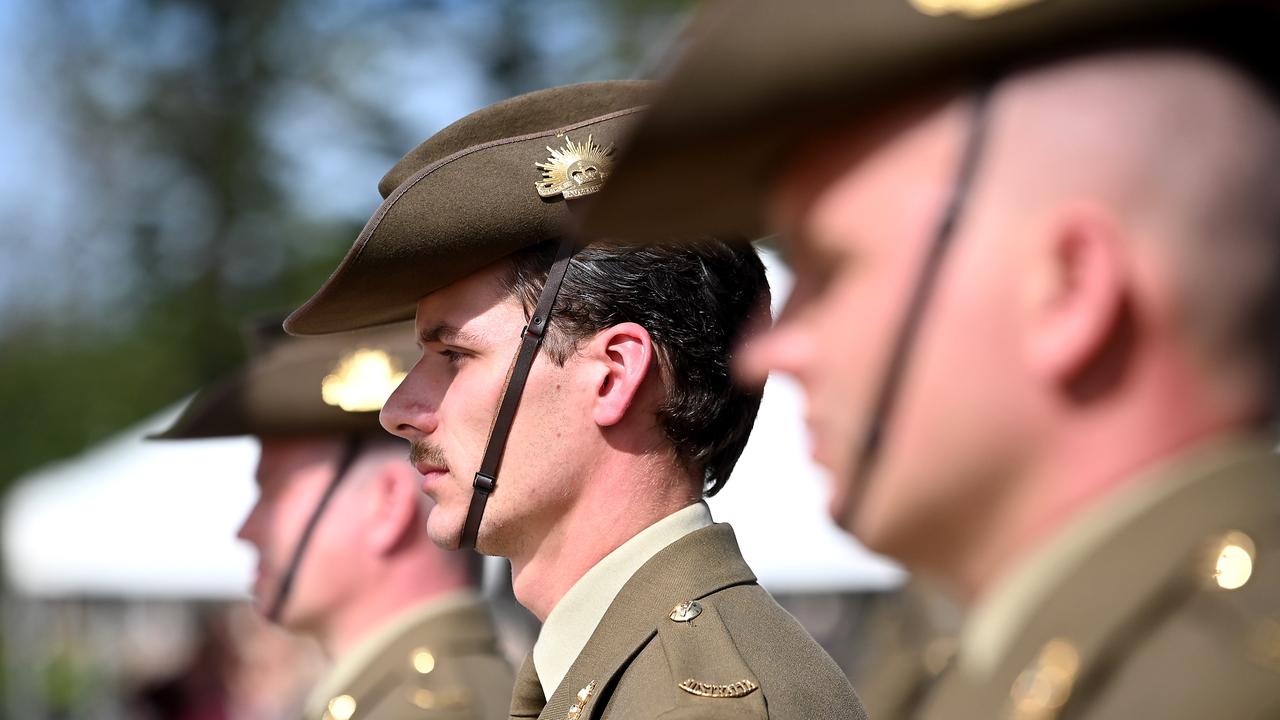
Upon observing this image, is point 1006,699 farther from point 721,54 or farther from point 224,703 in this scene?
point 224,703

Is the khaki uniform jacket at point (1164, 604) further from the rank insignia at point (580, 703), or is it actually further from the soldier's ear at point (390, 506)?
the soldier's ear at point (390, 506)

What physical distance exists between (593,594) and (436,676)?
126cm

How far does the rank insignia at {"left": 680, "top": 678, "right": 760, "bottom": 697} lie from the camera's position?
91.0 inches

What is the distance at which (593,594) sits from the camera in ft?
8.86

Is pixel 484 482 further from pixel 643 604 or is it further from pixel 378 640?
pixel 378 640

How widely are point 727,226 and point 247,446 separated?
8818mm

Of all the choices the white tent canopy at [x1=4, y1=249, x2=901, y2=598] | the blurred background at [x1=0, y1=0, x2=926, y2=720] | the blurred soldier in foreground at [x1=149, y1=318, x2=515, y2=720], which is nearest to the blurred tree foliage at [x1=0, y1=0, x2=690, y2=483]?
the blurred background at [x1=0, y1=0, x2=926, y2=720]

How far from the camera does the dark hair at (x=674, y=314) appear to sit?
2779 millimetres

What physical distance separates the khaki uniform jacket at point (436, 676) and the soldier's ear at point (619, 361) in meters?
1.22

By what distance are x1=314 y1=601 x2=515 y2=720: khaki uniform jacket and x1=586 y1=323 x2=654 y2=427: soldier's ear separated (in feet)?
3.99

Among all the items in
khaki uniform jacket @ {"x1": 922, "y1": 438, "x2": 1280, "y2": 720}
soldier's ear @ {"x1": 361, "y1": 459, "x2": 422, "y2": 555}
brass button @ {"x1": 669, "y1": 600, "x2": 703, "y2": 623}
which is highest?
khaki uniform jacket @ {"x1": 922, "y1": 438, "x2": 1280, "y2": 720}

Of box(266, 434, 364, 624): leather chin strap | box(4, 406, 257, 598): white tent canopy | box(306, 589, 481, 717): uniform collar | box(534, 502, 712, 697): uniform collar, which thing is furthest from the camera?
box(4, 406, 257, 598): white tent canopy

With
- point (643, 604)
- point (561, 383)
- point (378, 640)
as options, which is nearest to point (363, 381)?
point (378, 640)

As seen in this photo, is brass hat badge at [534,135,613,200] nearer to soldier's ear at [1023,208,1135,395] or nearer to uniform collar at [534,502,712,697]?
uniform collar at [534,502,712,697]
